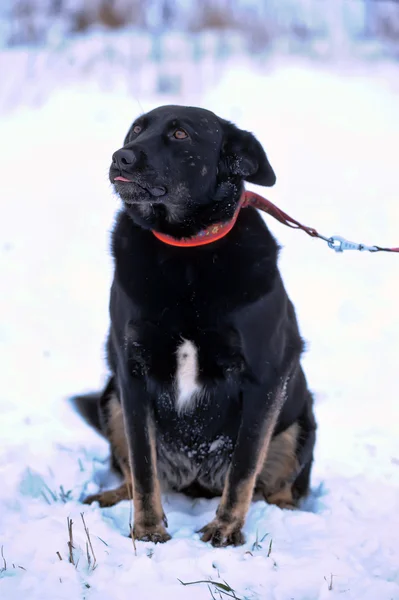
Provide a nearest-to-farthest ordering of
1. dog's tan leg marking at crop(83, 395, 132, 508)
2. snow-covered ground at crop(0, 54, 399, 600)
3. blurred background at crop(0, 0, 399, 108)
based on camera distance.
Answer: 1. snow-covered ground at crop(0, 54, 399, 600)
2. dog's tan leg marking at crop(83, 395, 132, 508)
3. blurred background at crop(0, 0, 399, 108)

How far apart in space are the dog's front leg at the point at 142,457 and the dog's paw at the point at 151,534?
12mm

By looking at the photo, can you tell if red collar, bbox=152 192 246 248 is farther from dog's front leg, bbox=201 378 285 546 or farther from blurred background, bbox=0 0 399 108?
blurred background, bbox=0 0 399 108

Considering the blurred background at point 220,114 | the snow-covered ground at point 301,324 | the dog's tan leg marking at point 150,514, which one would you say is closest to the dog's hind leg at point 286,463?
the snow-covered ground at point 301,324

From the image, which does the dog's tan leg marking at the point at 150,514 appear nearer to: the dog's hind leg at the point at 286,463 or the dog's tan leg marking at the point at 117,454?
the dog's tan leg marking at the point at 117,454

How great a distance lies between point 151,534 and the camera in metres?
2.78

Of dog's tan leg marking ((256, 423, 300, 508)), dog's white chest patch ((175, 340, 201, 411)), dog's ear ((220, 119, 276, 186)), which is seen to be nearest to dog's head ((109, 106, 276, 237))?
dog's ear ((220, 119, 276, 186))

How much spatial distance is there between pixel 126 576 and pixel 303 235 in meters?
6.31

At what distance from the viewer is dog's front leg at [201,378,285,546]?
2.82m

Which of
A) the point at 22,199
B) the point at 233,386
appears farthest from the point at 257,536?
the point at 22,199

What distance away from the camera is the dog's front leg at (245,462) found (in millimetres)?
2820

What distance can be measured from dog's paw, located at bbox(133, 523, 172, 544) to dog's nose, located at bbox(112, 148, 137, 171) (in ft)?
4.88

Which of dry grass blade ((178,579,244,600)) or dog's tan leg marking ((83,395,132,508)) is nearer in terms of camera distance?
dry grass blade ((178,579,244,600))

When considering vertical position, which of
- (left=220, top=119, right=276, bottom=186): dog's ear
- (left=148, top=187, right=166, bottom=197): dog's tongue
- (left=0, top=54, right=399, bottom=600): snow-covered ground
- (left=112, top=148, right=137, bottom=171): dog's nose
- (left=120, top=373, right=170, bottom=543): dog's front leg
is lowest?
(left=0, top=54, right=399, bottom=600): snow-covered ground

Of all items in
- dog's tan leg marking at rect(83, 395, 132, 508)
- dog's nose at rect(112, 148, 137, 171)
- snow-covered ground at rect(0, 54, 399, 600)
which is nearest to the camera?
snow-covered ground at rect(0, 54, 399, 600)
